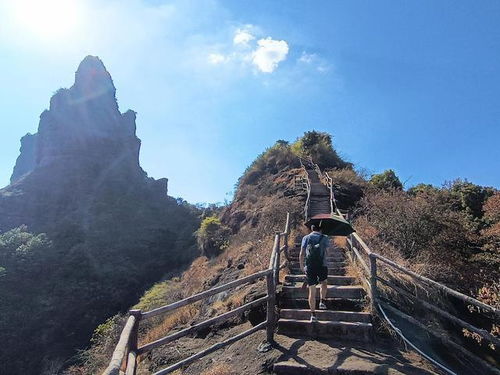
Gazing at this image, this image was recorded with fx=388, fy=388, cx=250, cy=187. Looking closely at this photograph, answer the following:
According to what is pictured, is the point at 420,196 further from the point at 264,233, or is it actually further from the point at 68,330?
the point at 68,330

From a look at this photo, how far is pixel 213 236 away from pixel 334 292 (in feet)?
63.6

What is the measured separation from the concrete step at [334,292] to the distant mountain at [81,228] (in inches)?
1107

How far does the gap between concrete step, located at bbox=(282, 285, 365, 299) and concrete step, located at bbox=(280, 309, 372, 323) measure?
2.53ft

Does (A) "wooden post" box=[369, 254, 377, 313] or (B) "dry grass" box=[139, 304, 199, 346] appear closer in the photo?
(A) "wooden post" box=[369, 254, 377, 313]

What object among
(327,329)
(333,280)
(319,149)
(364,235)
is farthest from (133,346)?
(319,149)

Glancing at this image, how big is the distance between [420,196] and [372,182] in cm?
1089

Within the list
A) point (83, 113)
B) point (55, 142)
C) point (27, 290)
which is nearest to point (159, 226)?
point (27, 290)

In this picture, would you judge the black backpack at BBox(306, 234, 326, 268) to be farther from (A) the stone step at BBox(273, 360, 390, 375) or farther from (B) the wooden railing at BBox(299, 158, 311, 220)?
(B) the wooden railing at BBox(299, 158, 311, 220)

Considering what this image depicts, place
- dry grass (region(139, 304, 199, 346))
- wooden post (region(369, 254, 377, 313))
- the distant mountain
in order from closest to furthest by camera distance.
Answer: wooden post (region(369, 254, 377, 313)) → dry grass (region(139, 304, 199, 346)) → the distant mountain

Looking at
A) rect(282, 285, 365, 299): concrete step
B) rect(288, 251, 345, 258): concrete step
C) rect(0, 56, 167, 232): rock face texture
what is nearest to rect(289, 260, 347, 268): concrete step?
rect(288, 251, 345, 258): concrete step

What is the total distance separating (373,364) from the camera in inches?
219

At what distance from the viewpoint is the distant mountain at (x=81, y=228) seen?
35.8m

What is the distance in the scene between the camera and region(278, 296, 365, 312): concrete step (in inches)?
298

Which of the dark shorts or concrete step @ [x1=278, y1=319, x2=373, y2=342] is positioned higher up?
→ the dark shorts
